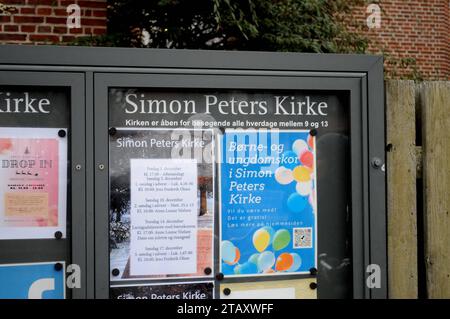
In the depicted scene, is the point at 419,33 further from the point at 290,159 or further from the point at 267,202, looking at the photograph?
the point at 267,202

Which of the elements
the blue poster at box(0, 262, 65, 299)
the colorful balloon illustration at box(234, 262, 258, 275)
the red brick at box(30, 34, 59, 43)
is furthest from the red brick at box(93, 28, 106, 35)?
the colorful balloon illustration at box(234, 262, 258, 275)

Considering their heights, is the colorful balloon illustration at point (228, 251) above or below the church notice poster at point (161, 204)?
below

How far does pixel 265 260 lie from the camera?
2107 millimetres

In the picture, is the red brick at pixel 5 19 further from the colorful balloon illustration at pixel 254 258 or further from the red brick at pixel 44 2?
the colorful balloon illustration at pixel 254 258

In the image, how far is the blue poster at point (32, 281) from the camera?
196 centimetres

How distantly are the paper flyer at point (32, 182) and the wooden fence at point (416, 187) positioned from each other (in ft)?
5.27

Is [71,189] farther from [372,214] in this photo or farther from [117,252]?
[372,214]

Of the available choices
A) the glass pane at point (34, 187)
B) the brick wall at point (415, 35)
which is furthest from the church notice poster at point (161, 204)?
the brick wall at point (415, 35)

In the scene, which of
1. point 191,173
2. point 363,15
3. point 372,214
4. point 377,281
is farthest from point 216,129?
point 363,15

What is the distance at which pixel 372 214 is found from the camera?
211cm

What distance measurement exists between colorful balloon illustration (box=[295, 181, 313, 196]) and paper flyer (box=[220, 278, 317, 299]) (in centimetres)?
43

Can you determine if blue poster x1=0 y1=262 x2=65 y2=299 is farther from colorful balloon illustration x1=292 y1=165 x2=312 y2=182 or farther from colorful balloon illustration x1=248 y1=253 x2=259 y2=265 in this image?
colorful balloon illustration x1=292 y1=165 x2=312 y2=182

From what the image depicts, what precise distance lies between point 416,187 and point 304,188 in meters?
0.70

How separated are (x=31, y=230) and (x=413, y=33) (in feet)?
26.2
